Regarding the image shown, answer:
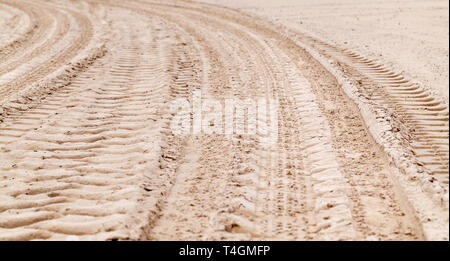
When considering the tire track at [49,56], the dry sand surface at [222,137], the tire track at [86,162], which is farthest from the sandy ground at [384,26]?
the tire track at [49,56]

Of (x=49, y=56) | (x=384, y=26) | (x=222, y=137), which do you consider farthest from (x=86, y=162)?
(x=384, y=26)

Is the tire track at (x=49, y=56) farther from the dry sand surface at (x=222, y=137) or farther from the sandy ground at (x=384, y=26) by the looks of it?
the sandy ground at (x=384, y=26)

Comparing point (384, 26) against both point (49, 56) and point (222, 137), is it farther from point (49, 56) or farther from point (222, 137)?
point (49, 56)

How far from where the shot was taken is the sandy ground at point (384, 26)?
7.79 meters

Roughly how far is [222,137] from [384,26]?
838 centimetres

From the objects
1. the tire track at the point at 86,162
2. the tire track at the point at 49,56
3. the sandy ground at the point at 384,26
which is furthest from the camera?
the sandy ground at the point at 384,26

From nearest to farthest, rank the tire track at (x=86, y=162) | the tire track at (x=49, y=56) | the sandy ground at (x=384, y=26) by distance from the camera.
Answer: the tire track at (x=86, y=162)
the tire track at (x=49, y=56)
the sandy ground at (x=384, y=26)

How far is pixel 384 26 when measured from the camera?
11.5 metres

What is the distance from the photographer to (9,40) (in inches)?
365

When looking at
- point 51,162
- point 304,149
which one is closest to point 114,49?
point 51,162

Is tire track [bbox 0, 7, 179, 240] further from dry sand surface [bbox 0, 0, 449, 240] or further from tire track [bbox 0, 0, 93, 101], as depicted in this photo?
tire track [bbox 0, 0, 93, 101]

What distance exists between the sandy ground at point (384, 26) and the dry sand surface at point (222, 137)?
10 cm

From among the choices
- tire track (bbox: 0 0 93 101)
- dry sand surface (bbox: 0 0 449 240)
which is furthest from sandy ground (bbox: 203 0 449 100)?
tire track (bbox: 0 0 93 101)

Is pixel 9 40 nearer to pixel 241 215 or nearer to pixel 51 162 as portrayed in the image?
pixel 51 162
